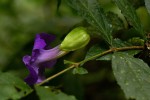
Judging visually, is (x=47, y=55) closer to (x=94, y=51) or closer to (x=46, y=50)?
(x=46, y=50)

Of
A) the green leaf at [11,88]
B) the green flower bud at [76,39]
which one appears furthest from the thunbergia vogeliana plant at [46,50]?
the green leaf at [11,88]

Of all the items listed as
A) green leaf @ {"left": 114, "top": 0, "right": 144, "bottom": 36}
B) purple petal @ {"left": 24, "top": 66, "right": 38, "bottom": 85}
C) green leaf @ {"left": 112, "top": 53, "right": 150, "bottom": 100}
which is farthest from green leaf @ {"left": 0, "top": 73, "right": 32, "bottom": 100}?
green leaf @ {"left": 114, "top": 0, "right": 144, "bottom": 36}

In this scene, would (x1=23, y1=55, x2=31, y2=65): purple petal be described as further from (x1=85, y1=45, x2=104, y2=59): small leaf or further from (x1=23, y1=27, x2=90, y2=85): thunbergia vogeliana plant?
(x1=85, y1=45, x2=104, y2=59): small leaf

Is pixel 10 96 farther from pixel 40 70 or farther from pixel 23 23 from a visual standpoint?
pixel 23 23

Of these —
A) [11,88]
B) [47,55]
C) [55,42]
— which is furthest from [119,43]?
[55,42]

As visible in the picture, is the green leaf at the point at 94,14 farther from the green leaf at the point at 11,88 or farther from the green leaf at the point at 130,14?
the green leaf at the point at 11,88

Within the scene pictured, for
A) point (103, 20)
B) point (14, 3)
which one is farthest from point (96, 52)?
point (14, 3)
